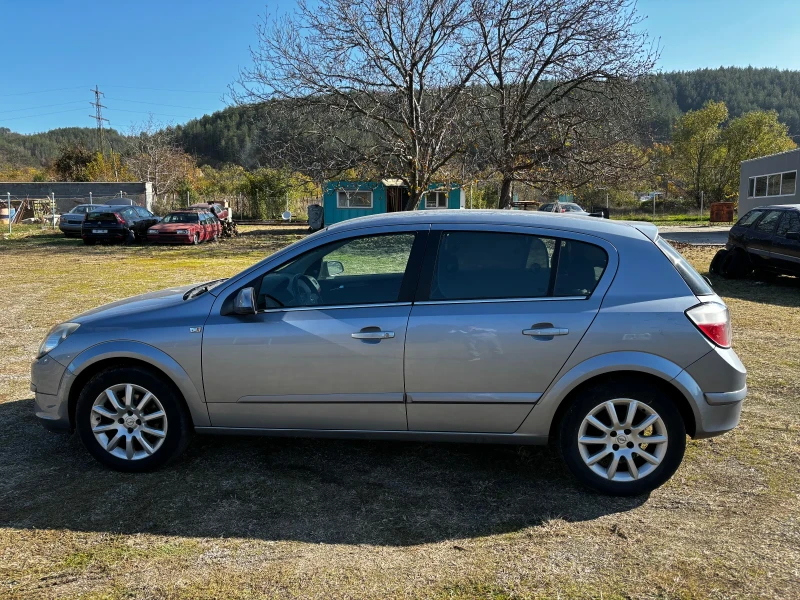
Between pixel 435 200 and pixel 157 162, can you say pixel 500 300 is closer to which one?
pixel 435 200

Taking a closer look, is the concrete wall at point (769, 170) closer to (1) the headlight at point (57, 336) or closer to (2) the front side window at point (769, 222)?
(2) the front side window at point (769, 222)

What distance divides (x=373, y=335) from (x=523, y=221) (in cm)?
120

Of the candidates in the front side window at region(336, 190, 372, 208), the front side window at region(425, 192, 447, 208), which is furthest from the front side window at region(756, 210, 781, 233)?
the front side window at region(336, 190, 372, 208)

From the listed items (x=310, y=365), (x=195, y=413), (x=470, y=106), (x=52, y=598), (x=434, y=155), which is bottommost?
(x=52, y=598)

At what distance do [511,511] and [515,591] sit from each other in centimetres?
80

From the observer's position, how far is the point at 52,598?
2832 millimetres

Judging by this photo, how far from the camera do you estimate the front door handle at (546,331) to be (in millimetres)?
3656

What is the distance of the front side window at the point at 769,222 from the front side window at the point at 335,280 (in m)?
11.1

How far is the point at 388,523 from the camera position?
11.6ft

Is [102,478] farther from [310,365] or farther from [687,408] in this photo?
[687,408]

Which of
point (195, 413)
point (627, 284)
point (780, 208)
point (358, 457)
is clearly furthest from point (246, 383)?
point (780, 208)

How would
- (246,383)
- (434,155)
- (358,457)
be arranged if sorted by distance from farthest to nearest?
(434,155) < (358,457) < (246,383)

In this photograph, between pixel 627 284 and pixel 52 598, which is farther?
pixel 627 284

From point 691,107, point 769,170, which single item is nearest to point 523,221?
point 769,170
